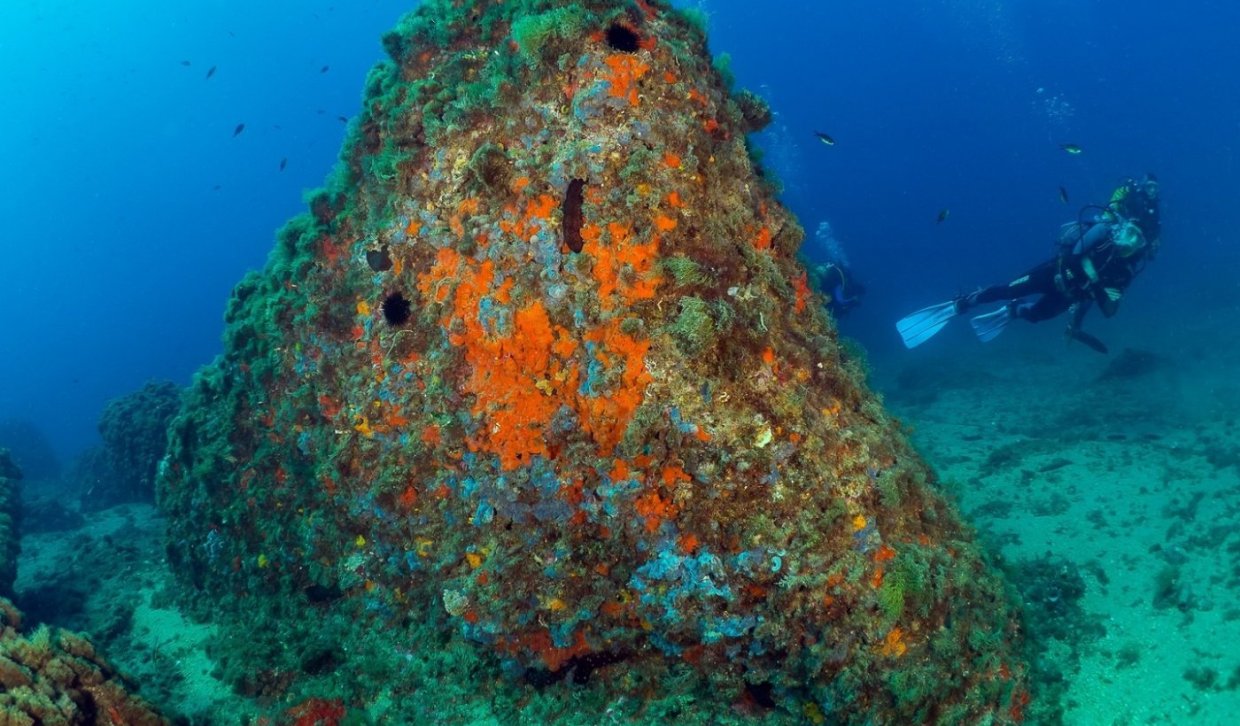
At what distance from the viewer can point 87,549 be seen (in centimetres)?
833

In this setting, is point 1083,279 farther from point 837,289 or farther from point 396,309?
point 396,309

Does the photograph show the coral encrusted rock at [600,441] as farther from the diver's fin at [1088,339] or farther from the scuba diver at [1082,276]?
the scuba diver at [1082,276]

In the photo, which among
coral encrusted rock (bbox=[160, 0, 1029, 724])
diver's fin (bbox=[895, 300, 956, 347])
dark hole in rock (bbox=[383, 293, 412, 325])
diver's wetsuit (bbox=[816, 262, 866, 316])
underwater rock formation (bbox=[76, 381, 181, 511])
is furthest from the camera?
diver's wetsuit (bbox=[816, 262, 866, 316])

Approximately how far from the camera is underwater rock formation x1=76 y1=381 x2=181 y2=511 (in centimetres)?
1234

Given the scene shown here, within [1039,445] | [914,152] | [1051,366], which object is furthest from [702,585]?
[914,152]

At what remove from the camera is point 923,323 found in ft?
39.5

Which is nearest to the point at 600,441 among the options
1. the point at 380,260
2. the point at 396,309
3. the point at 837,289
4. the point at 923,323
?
the point at 396,309

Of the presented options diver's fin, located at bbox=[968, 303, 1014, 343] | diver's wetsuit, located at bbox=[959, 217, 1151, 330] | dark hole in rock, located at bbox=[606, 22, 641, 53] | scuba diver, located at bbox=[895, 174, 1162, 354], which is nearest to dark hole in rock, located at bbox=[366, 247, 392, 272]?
dark hole in rock, located at bbox=[606, 22, 641, 53]

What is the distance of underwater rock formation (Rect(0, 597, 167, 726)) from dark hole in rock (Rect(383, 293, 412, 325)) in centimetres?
300

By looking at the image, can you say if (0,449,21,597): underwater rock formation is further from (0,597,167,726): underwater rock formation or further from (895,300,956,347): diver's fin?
(895,300,956,347): diver's fin

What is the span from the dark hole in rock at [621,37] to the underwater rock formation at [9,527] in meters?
8.11

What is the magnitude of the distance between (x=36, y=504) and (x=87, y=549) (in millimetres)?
6075

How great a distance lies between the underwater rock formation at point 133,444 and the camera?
1234 centimetres

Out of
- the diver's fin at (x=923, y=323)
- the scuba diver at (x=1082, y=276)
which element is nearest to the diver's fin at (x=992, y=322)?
the scuba diver at (x=1082, y=276)
